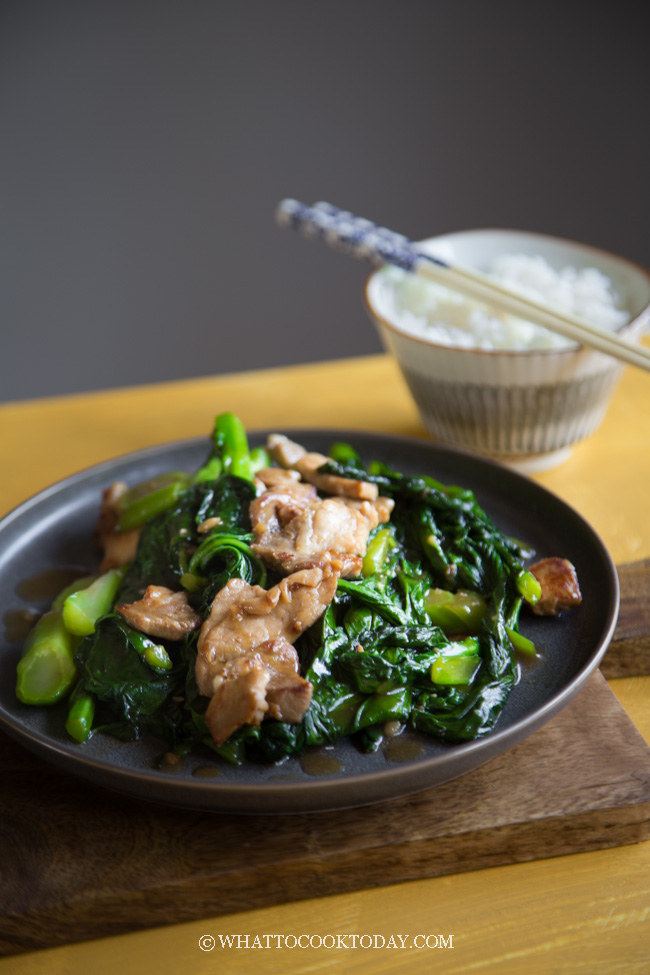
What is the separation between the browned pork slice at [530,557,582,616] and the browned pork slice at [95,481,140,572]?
1117mm

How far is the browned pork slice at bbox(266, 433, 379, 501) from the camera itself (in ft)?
7.63

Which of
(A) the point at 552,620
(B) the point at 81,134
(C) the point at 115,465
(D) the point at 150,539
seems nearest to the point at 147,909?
(D) the point at 150,539

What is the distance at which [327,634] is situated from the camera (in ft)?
6.46

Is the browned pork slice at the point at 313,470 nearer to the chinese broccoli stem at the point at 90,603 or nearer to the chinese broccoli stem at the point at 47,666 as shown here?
the chinese broccoli stem at the point at 90,603

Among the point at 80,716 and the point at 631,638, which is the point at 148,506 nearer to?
the point at 80,716

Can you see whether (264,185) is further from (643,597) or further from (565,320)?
(643,597)

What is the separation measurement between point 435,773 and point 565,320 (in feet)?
5.50

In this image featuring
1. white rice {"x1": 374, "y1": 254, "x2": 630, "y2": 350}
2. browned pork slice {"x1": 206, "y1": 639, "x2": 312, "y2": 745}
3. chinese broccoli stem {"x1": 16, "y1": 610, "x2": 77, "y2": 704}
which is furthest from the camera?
white rice {"x1": 374, "y1": 254, "x2": 630, "y2": 350}

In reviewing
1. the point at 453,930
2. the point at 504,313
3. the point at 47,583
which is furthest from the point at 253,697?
the point at 504,313

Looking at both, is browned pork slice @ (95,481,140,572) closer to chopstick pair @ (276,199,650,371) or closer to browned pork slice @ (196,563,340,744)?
browned pork slice @ (196,563,340,744)

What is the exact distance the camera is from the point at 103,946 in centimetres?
175

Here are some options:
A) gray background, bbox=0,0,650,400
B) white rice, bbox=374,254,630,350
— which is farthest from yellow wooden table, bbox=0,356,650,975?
gray background, bbox=0,0,650,400

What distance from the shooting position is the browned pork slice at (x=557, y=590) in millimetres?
2146

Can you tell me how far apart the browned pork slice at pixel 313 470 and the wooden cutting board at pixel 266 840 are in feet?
2.53
